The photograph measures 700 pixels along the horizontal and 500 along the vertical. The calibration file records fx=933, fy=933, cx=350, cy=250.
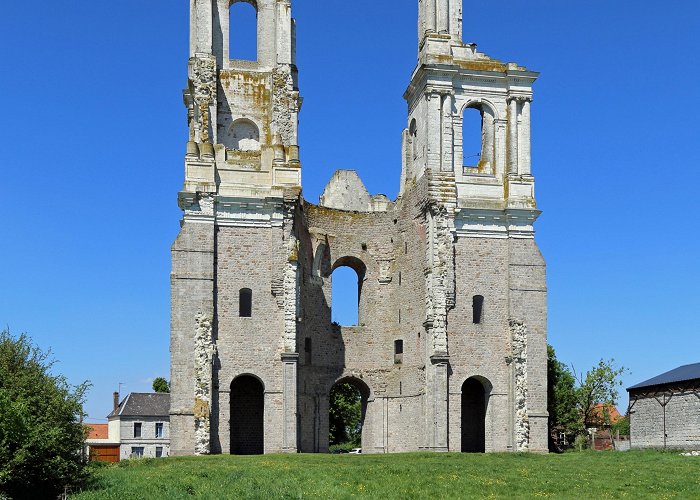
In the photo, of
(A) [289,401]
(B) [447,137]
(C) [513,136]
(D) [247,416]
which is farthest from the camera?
(C) [513,136]

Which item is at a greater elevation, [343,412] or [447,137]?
[447,137]

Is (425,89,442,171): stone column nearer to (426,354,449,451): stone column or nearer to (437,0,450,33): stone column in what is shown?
(437,0,450,33): stone column

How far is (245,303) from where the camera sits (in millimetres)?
37062

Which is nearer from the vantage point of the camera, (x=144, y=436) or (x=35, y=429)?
(x=35, y=429)

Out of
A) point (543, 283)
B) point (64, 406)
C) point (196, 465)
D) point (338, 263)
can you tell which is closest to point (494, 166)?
point (543, 283)

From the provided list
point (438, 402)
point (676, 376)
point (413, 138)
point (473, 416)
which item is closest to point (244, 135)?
point (413, 138)

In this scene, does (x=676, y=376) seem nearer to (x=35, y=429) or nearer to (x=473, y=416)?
(x=473, y=416)

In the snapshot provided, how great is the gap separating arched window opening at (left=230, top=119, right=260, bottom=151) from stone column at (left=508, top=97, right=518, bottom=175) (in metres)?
10.7

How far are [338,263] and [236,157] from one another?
6959mm

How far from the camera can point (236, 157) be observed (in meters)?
38.3

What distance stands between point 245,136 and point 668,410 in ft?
73.5

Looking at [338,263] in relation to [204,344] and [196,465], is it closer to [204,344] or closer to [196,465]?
[204,344]

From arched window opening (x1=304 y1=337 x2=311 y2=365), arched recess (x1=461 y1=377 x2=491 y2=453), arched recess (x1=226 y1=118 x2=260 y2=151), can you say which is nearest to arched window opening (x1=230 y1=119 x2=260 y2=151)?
arched recess (x1=226 y1=118 x2=260 y2=151)

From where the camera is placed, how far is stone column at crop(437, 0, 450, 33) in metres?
40.4
